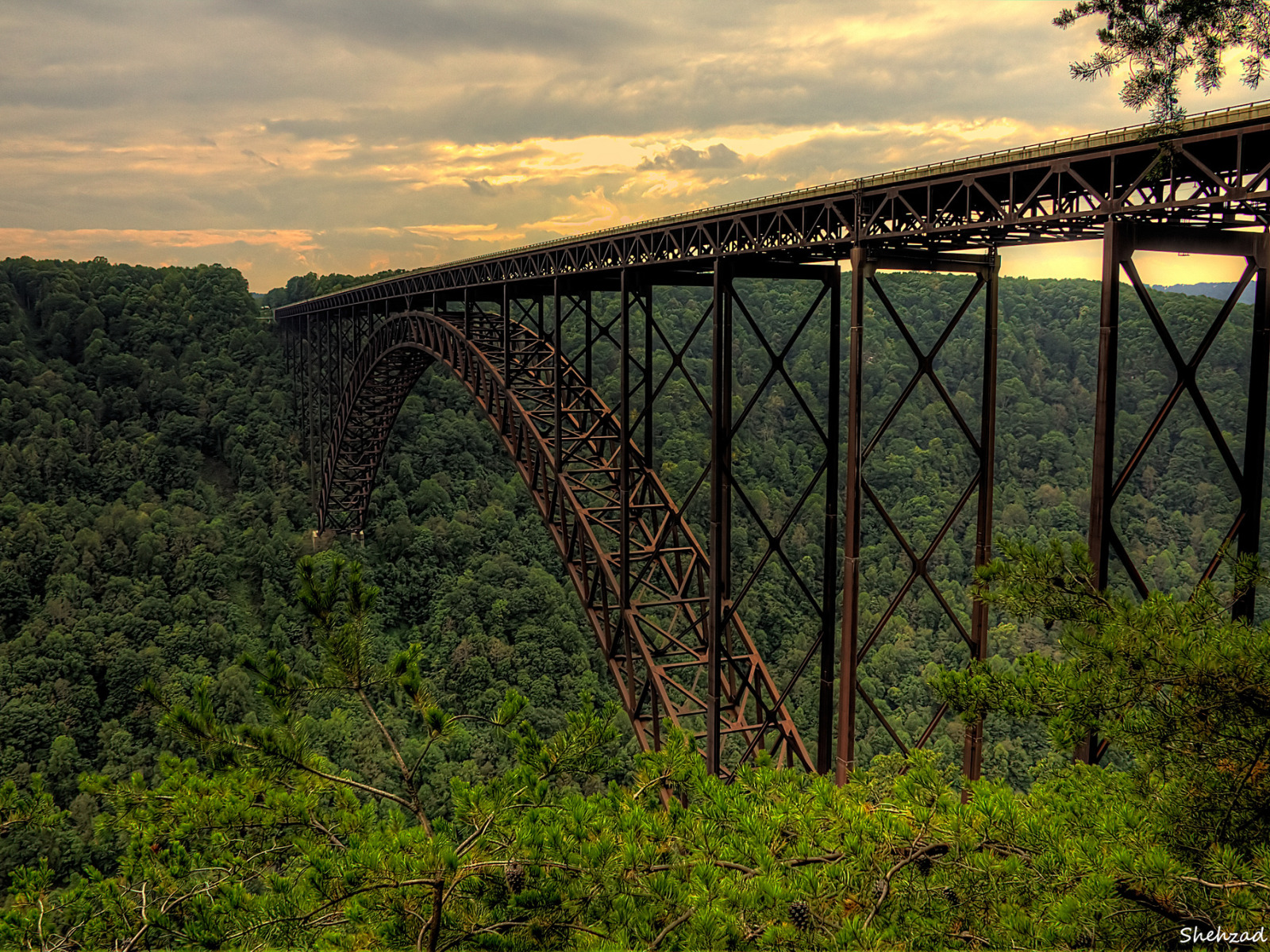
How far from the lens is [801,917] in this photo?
4.91 metres

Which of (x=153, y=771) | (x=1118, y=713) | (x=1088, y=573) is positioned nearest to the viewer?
(x=1118, y=713)

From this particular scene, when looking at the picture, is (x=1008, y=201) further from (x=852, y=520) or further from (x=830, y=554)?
(x=830, y=554)

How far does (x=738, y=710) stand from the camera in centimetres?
1301

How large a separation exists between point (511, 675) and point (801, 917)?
99.4ft

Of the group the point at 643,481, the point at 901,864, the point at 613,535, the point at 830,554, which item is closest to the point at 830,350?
the point at 830,554

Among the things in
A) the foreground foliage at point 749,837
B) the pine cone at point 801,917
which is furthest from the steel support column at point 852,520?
the pine cone at point 801,917

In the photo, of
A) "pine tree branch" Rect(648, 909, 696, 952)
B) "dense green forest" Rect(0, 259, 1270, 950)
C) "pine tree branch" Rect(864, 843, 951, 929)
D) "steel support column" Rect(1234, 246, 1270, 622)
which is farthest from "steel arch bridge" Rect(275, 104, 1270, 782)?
"pine tree branch" Rect(648, 909, 696, 952)

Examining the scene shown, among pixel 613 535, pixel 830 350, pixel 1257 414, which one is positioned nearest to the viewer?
pixel 1257 414

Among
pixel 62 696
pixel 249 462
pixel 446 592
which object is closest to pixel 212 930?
pixel 62 696

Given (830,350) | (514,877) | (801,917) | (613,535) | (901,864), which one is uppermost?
(830,350)

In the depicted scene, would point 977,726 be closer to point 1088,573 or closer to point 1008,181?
point 1088,573

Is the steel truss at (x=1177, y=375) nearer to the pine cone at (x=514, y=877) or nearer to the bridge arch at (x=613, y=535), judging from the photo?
the pine cone at (x=514, y=877)

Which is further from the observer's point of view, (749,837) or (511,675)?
(511,675)

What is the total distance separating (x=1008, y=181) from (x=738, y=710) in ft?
27.7
